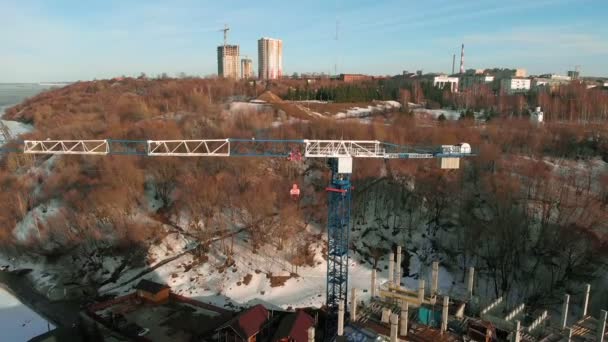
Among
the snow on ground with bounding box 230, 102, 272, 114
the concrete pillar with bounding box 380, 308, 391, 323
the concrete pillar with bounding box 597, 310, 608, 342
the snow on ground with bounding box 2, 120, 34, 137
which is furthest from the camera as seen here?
the snow on ground with bounding box 2, 120, 34, 137

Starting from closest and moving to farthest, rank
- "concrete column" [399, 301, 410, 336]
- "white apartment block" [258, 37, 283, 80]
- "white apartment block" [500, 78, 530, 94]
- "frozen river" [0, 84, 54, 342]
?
"concrete column" [399, 301, 410, 336] → "frozen river" [0, 84, 54, 342] → "white apartment block" [500, 78, 530, 94] → "white apartment block" [258, 37, 283, 80]

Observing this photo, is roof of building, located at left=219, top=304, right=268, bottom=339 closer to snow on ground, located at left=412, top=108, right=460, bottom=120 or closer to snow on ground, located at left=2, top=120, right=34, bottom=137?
snow on ground, located at left=412, top=108, right=460, bottom=120

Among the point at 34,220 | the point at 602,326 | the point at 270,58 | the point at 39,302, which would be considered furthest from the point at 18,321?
the point at 270,58

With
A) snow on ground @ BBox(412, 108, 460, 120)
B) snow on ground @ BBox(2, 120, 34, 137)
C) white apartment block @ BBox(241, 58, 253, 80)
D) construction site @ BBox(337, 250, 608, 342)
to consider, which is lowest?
construction site @ BBox(337, 250, 608, 342)

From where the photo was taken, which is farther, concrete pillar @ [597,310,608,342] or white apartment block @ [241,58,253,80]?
white apartment block @ [241,58,253,80]

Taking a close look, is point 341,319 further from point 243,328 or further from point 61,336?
point 61,336

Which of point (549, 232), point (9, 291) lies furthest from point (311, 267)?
point (9, 291)

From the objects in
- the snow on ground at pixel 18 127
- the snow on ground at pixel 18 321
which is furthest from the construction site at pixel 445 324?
the snow on ground at pixel 18 127

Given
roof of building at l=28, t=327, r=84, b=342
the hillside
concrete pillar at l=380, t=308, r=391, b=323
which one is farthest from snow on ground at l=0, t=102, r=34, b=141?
concrete pillar at l=380, t=308, r=391, b=323
